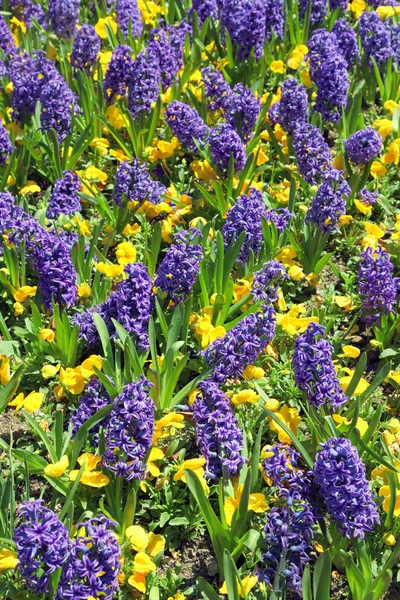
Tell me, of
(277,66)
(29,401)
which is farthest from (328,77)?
(29,401)

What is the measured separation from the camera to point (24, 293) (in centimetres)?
369

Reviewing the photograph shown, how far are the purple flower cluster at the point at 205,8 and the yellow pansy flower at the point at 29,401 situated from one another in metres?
3.35

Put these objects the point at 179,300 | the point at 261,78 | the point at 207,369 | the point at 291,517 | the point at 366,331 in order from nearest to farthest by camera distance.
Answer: the point at 291,517
the point at 207,369
the point at 179,300
the point at 366,331
the point at 261,78

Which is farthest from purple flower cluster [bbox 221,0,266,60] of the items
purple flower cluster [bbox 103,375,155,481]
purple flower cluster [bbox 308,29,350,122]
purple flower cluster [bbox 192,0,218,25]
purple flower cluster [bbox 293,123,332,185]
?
purple flower cluster [bbox 103,375,155,481]

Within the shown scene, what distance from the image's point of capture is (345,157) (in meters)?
4.41

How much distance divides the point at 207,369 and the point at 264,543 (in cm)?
77

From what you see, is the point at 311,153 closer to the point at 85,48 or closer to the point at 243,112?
the point at 243,112

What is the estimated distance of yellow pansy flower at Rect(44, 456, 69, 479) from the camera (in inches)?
113

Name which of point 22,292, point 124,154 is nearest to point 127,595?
point 22,292

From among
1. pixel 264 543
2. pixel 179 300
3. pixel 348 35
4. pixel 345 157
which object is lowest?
pixel 264 543

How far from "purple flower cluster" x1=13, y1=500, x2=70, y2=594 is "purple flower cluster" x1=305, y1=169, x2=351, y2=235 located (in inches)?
79.9

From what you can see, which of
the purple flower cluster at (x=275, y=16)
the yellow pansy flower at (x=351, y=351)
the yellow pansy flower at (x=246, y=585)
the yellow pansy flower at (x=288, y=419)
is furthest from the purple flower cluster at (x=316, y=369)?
the purple flower cluster at (x=275, y=16)

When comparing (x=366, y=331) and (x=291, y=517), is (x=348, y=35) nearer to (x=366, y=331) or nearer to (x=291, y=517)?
(x=366, y=331)

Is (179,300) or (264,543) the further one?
(179,300)
